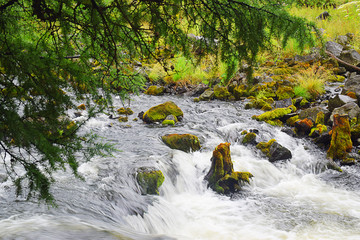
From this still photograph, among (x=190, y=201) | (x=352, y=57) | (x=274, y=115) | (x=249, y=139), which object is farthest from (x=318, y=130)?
(x=352, y=57)

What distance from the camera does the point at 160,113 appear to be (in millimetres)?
8562

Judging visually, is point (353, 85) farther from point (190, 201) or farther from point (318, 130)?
point (190, 201)

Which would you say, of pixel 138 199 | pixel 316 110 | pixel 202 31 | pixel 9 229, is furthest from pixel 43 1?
pixel 316 110

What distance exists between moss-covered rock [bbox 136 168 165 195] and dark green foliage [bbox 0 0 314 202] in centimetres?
210

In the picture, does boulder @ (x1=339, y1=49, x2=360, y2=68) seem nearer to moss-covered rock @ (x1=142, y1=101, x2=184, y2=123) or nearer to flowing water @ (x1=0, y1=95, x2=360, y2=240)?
flowing water @ (x1=0, y1=95, x2=360, y2=240)

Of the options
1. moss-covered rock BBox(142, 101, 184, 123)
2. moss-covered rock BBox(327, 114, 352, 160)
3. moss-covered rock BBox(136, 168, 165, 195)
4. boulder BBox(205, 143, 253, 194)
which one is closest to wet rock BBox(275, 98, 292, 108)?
moss-covered rock BBox(327, 114, 352, 160)

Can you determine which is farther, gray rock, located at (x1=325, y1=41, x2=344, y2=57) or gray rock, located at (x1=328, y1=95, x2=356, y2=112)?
gray rock, located at (x1=325, y1=41, x2=344, y2=57)

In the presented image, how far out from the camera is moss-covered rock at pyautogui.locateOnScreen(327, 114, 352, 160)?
6.10 m

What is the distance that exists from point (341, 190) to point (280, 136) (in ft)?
7.51

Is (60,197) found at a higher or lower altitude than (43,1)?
lower

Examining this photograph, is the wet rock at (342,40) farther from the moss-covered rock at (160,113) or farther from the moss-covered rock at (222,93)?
the moss-covered rock at (160,113)

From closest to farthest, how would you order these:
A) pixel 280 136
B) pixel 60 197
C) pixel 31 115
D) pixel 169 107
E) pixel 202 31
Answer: pixel 31 115 < pixel 202 31 < pixel 60 197 < pixel 280 136 < pixel 169 107

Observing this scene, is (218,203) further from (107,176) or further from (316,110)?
(316,110)

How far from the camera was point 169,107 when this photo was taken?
8.78m
